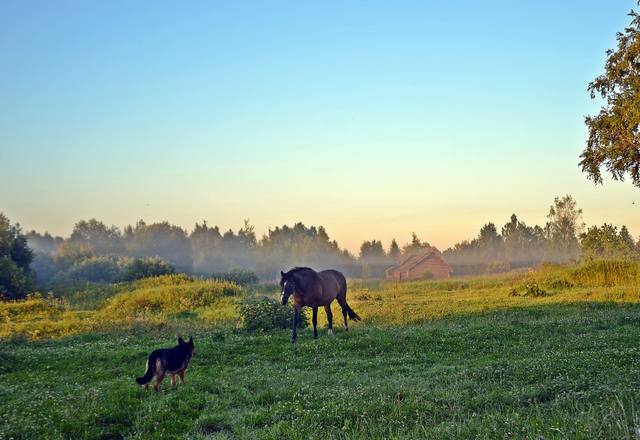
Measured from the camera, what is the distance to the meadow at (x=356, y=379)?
340 inches

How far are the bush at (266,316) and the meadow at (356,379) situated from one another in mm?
813

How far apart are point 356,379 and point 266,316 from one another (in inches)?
427

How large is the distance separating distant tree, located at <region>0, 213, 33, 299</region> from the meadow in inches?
784

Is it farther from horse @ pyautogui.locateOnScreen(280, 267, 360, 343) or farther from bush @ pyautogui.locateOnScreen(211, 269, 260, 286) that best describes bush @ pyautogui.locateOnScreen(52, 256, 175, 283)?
horse @ pyautogui.locateOnScreen(280, 267, 360, 343)

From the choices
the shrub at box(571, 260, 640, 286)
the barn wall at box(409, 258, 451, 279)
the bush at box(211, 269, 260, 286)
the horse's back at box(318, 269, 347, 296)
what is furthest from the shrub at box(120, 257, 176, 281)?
the barn wall at box(409, 258, 451, 279)

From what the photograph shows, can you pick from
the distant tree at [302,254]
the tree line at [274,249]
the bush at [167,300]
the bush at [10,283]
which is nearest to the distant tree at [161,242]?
the tree line at [274,249]

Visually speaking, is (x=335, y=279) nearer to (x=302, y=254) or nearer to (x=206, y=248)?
(x=302, y=254)

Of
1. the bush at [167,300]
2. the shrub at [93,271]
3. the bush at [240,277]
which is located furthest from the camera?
the shrub at [93,271]

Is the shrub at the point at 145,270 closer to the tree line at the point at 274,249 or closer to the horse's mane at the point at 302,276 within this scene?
the tree line at the point at 274,249

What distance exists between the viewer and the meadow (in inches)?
340

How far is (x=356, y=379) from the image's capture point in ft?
41.1

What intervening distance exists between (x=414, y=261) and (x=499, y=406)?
89.3 meters

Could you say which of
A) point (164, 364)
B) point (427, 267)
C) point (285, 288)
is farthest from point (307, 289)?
point (427, 267)

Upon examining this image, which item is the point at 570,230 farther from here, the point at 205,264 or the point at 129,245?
the point at 129,245
